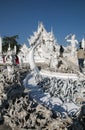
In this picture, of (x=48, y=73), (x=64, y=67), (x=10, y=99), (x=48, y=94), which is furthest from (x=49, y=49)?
(x=10, y=99)

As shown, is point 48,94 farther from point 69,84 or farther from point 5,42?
point 5,42

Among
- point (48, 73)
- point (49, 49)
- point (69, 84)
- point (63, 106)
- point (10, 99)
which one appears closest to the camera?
point (10, 99)

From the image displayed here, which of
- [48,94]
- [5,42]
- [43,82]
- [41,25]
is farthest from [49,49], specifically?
[5,42]

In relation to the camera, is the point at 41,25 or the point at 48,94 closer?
the point at 48,94

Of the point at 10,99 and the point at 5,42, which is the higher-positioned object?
the point at 5,42

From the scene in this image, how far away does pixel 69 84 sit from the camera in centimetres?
1281

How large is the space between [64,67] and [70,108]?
9712 mm

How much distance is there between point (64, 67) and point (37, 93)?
8782 mm

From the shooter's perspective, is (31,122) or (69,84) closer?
(31,122)

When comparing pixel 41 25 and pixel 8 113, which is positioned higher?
pixel 41 25

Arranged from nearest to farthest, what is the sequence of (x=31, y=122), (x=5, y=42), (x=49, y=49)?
(x=31, y=122)
(x=49, y=49)
(x=5, y=42)

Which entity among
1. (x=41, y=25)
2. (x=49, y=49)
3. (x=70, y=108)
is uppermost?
(x=41, y=25)

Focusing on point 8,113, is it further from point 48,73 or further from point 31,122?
point 48,73

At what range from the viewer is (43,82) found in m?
13.0
